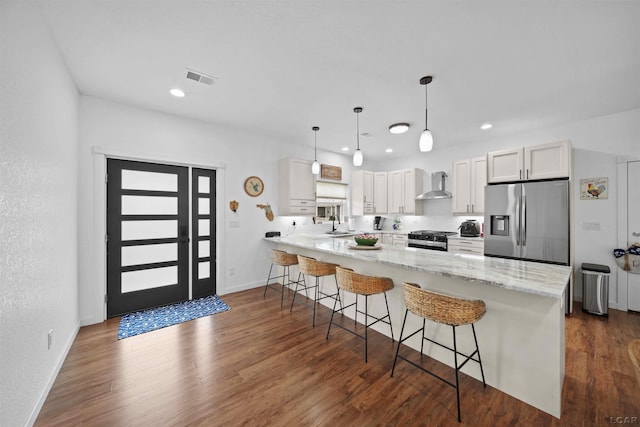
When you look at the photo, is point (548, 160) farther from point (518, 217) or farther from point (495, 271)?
point (495, 271)

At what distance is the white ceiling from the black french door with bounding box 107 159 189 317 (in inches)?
37.4

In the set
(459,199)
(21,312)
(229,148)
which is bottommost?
(21,312)

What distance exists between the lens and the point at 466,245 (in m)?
4.40

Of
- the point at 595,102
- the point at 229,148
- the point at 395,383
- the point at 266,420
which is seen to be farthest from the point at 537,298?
the point at 229,148

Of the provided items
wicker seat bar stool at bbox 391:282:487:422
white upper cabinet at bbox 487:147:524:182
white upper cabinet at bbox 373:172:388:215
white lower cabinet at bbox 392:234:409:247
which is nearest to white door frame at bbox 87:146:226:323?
wicker seat bar stool at bbox 391:282:487:422

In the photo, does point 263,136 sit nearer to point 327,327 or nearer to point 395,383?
point 327,327

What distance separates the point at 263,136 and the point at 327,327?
3384 mm

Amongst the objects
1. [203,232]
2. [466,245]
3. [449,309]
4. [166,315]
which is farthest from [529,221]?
[166,315]

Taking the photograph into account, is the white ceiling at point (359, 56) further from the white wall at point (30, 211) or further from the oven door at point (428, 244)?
the oven door at point (428, 244)

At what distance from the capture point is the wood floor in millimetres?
1657

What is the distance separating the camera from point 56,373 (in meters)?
2.08

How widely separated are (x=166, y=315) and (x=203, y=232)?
49.6 inches

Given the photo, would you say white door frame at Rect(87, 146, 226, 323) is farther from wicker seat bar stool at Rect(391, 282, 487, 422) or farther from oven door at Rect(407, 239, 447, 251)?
oven door at Rect(407, 239, 447, 251)

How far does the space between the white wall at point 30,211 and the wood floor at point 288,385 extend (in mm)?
343
